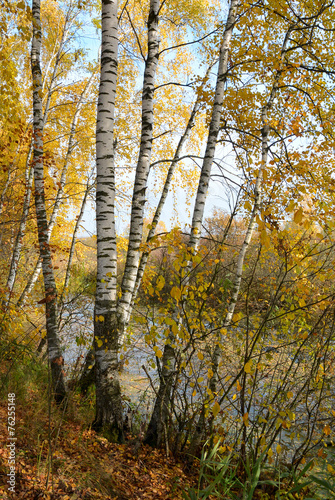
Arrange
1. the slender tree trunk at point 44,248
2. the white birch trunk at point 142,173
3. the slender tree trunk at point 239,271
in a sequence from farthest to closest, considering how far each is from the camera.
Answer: the white birch trunk at point 142,173 < the slender tree trunk at point 44,248 < the slender tree trunk at point 239,271

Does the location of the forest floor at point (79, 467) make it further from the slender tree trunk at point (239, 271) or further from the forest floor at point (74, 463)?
the slender tree trunk at point (239, 271)

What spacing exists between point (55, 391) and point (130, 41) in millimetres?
7643

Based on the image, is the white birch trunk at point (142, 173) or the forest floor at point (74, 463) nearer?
the forest floor at point (74, 463)

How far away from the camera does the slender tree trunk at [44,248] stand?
3.62m

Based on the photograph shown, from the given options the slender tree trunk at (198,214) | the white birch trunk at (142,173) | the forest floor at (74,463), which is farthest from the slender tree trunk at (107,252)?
the white birch trunk at (142,173)

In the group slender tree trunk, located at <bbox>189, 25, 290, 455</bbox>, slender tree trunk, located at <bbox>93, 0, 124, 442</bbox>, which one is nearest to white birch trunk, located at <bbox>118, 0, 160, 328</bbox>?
slender tree trunk, located at <bbox>93, 0, 124, 442</bbox>

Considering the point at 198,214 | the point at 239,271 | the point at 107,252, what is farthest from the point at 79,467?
the point at 239,271

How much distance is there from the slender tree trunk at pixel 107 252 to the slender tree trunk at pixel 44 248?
2.56 ft

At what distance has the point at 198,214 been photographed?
3.55m

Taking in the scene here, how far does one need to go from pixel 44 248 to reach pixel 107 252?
112cm

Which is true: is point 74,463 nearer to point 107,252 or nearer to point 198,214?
point 107,252

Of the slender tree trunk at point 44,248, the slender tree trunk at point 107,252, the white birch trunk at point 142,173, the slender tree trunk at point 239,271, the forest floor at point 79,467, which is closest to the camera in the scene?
the forest floor at point 79,467

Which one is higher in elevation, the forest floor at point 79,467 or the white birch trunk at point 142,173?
the white birch trunk at point 142,173

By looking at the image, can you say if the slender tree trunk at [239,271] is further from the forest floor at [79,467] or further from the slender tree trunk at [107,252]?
the slender tree trunk at [107,252]
